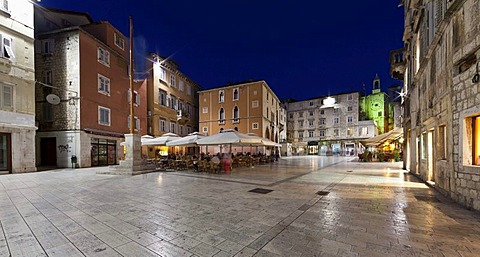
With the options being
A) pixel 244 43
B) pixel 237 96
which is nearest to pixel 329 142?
pixel 237 96

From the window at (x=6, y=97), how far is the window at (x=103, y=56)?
7.28 meters

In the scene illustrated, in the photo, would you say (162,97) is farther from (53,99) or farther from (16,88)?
(16,88)

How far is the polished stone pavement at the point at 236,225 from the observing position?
3404 mm

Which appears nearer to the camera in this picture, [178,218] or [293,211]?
[178,218]

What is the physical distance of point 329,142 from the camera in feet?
159

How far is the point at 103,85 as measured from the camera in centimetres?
2027

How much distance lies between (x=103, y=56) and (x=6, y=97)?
8.43m

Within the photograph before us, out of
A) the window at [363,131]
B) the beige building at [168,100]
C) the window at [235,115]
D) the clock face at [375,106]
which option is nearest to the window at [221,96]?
the window at [235,115]

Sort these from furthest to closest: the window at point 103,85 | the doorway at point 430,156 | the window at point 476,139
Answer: the window at point 103,85, the doorway at point 430,156, the window at point 476,139

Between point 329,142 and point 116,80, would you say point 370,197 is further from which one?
point 329,142

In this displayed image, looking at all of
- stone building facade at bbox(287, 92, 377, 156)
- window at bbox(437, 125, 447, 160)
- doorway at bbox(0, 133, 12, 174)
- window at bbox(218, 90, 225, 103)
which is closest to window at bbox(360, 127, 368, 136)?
stone building facade at bbox(287, 92, 377, 156)

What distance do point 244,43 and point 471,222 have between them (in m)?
88.5

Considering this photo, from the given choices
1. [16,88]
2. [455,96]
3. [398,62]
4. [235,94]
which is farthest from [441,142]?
[235,94]

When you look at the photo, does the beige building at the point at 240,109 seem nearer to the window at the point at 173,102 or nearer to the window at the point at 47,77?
the window at the point at 173,102
